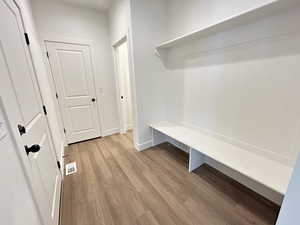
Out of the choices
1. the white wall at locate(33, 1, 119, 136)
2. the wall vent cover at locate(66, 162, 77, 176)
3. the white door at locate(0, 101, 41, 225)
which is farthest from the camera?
the white wall at locate(33, 1, 119, 136)

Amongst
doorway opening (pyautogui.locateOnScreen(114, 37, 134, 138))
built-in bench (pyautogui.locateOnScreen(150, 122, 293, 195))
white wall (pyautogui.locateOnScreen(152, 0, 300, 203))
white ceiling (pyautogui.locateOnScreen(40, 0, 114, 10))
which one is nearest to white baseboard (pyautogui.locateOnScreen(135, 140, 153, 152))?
built-in bench (pyautogui.locateOnScreen(150, 122, 293, 195))

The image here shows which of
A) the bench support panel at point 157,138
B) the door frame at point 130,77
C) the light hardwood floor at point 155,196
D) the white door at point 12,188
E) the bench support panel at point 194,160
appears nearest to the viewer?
the white door at point 12,188

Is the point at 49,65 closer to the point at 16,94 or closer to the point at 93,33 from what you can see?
the point at 93,33

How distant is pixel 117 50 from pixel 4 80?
8.32ft

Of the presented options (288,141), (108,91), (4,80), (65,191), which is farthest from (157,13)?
(65,191)

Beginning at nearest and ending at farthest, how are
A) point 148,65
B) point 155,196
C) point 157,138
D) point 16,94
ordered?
point 16,94 → point 155,196 → point 148,65 → point 157,138

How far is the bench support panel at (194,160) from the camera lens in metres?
1.97

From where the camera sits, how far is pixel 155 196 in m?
1.62

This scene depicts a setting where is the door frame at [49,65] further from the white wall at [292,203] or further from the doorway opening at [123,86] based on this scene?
the white wall at [292,203]

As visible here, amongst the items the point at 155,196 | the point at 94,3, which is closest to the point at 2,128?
the point at 155,196

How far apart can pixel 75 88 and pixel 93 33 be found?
4.07 feet

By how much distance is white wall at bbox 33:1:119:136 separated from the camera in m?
2.43

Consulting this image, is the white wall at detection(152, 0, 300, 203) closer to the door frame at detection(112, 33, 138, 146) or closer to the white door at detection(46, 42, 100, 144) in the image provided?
the door frame at detection(112, 33, 138, 146)

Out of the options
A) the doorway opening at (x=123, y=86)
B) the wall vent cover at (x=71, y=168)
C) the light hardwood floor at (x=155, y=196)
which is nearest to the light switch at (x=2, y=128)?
the light hardwood floor at (x=155, y=196)
